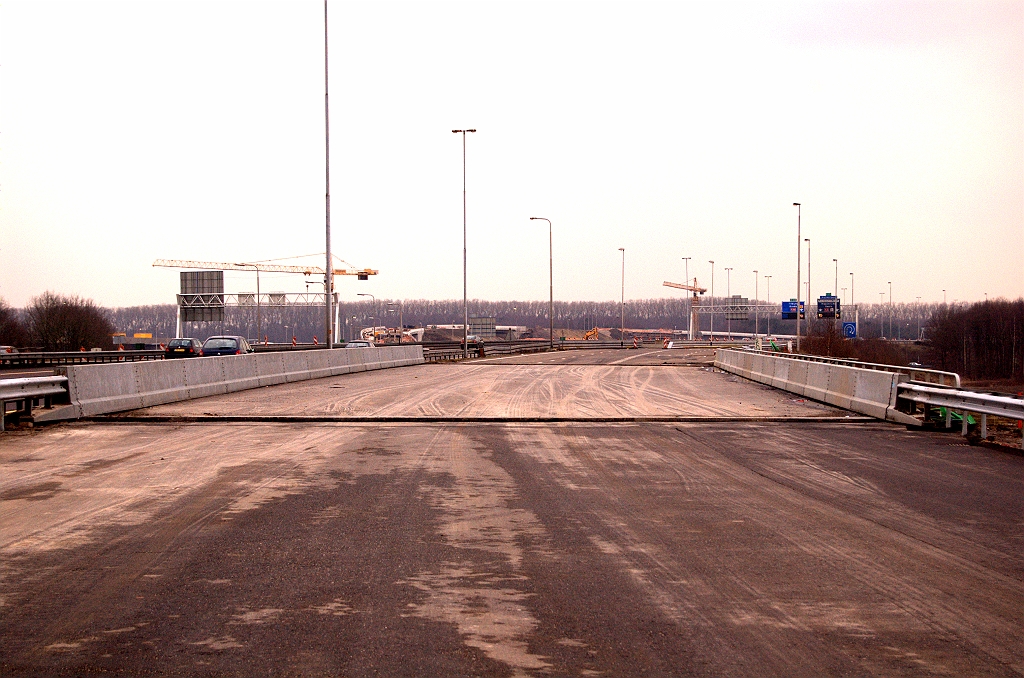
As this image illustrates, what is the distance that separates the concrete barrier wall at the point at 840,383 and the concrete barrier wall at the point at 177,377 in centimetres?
1647

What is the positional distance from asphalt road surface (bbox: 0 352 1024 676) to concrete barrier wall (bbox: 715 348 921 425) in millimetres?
5003

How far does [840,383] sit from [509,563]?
1673 centimetres

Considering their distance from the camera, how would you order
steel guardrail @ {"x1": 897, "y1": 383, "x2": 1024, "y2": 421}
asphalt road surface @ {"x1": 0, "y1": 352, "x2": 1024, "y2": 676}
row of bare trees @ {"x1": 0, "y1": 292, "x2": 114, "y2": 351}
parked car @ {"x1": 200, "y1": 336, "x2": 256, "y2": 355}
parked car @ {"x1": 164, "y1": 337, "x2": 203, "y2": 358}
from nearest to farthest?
asphalt road surface @ {"x1": 0, "y1": 352, "x2": 1024, "y2": 676} < steel guardrail @ {"x1": 897, "y1": 383, "x2": 1024, "y2": 421} < parked car @ {"x1": 200, "y1": 336, "x2": 256, "y2": 355} < parked car @ {"x1": 164, "y1": 337, "x2": 203, "y2": 358} < row of bare trees @ {"x1": 0, "y1": 292, "x2": 114, "y2": 351}

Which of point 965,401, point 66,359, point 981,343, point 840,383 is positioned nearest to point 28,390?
point 965,401

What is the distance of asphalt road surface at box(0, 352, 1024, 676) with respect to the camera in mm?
4977

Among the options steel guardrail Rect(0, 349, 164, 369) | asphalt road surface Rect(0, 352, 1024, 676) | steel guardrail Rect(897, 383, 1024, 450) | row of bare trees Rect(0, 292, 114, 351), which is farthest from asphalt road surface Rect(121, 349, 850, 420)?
row of bare trees Rect(0, 292, 114, 351)

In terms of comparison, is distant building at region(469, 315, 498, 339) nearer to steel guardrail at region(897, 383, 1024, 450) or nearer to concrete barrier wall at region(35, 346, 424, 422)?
concrete barrier wall at region(35, 346, 424, 422)

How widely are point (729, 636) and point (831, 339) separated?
87.1 m

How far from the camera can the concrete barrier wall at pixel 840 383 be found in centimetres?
1856

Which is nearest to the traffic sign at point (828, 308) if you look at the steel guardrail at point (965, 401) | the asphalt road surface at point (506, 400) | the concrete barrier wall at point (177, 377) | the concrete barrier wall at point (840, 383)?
the asphalt road surface at point (506, 400)

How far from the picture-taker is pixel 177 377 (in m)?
22.6

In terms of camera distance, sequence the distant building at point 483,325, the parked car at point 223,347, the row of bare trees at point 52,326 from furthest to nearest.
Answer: the distant building at point 483,325
the row of bare trees at point 52,326
the parked car at point 223,347

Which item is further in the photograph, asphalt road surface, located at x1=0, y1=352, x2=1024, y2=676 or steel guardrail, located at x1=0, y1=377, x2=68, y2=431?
steel guardrail, located at x1=0, y1=377, x2=68, y2=431

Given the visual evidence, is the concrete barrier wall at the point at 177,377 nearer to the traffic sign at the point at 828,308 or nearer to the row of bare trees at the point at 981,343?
the traffic sign at the point at 828,308
